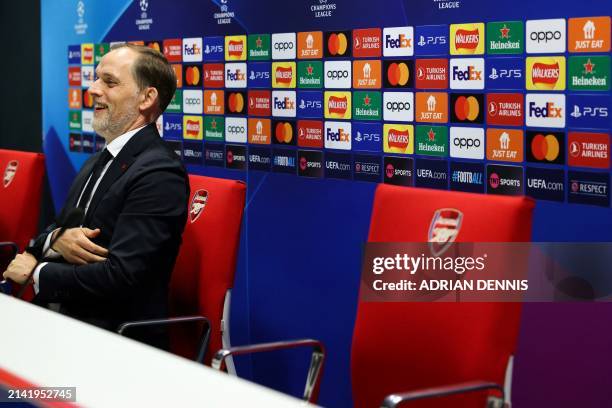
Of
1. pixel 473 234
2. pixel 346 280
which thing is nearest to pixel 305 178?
pixel 346 280

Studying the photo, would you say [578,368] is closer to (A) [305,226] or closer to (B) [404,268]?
(B) [404,268]

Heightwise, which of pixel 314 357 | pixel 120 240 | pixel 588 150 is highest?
pixel 588 150

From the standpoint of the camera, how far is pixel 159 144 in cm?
289

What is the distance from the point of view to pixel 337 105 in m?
3.40

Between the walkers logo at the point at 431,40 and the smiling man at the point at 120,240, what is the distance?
35.3 inches

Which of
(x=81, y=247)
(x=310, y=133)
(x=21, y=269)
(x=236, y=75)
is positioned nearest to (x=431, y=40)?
(x=310, y=133)

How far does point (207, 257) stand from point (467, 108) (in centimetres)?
95

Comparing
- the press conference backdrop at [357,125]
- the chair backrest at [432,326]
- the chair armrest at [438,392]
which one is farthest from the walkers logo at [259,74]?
the chair armrest at [438,392]

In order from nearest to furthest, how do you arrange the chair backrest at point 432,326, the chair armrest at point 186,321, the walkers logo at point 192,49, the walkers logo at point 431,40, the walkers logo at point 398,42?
the chair backrest at point 432,326 → the chair armrest at point 186,321 → the walkers logo at point 431,40 → the walkers logo at point 398,42 → the walkers logo at point 192,49

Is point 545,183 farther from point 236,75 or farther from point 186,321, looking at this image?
point 236,75

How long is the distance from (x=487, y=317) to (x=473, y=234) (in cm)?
19

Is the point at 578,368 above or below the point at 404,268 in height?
below

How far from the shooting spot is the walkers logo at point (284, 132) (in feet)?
11.8

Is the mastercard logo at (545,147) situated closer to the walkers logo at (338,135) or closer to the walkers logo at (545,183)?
the walkers logo at (545,183)
